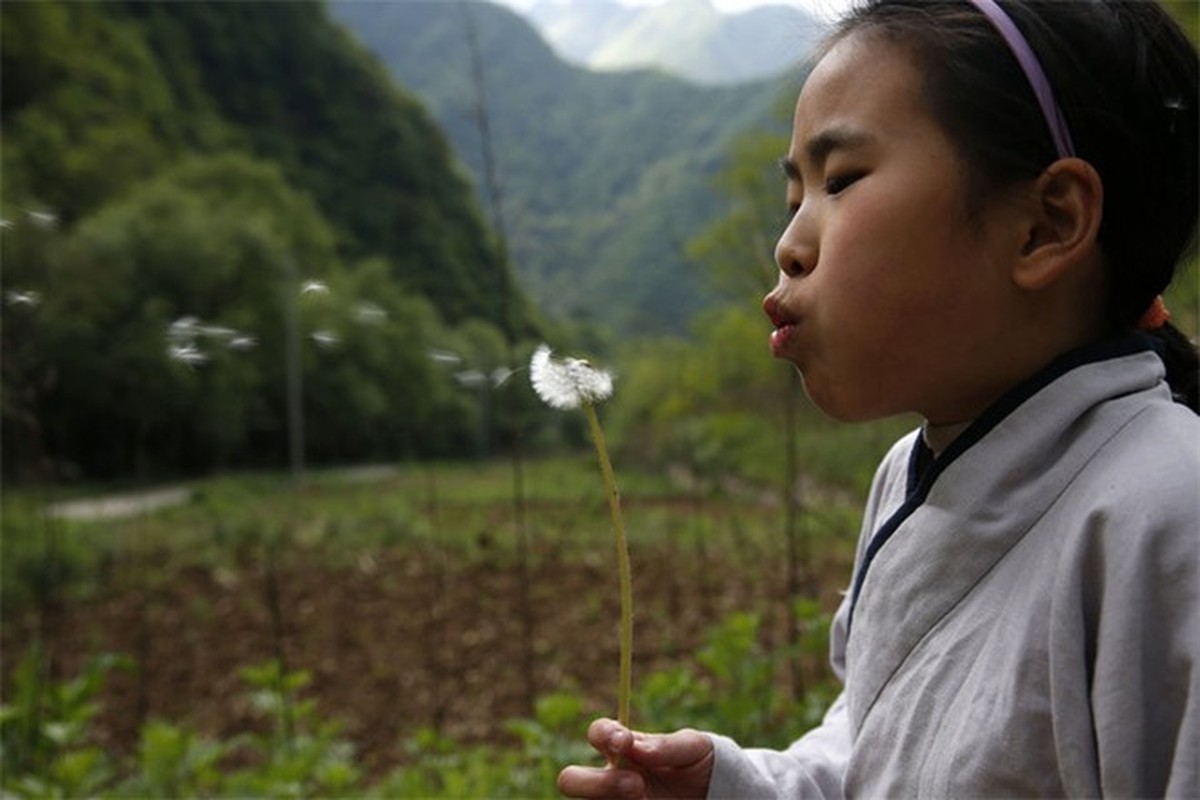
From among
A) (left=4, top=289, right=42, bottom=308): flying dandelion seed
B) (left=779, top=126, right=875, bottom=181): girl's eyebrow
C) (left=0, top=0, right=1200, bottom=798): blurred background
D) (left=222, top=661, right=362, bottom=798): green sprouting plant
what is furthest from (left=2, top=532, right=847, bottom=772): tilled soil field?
(left=779, top=126, right=875, bottom=181): girl's eyebrow

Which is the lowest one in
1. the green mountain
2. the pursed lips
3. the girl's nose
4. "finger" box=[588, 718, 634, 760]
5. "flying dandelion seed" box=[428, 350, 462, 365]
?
"finger" box=[588, 718, 634, 760]

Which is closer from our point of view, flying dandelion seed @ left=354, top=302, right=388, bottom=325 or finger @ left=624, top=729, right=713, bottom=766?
finger @ left=624, top=729, right=713, bottom=766

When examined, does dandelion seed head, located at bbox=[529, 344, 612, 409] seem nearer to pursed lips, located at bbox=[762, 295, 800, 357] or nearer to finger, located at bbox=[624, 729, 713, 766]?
pursed lips, located at bbox=[762, 295, 800, 357]

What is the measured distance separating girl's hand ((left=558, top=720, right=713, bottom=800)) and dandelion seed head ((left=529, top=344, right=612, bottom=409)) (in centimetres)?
23

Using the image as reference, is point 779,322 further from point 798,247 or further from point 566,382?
point 566,382

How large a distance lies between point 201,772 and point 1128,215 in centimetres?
254

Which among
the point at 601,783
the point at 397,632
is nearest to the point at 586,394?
the point at 601,783

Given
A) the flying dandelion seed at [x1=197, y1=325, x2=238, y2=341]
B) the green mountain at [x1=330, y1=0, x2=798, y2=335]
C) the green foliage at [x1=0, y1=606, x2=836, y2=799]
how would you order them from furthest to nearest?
the green mountain at [x1=330, y1=0, x2=798, y2=335], the green foliage at [x1=0, y1=606, x2=836, y2=799], the flying dandelion seed at [x1=197, y1=325, x2=238, y2=341]

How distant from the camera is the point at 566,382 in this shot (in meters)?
0.74

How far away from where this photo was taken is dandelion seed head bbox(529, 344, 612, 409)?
73cm

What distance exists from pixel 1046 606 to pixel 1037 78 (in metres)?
0.35

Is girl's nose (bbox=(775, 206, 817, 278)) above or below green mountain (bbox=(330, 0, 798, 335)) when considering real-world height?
below

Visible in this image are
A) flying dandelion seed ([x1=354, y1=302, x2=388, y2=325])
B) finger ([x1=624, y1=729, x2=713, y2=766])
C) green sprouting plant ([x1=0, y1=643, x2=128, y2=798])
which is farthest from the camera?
green sprouting plant ([x1=0, y1=643, x2=128, y2=798])

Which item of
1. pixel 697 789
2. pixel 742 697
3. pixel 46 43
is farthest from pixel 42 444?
pixel 46 43
